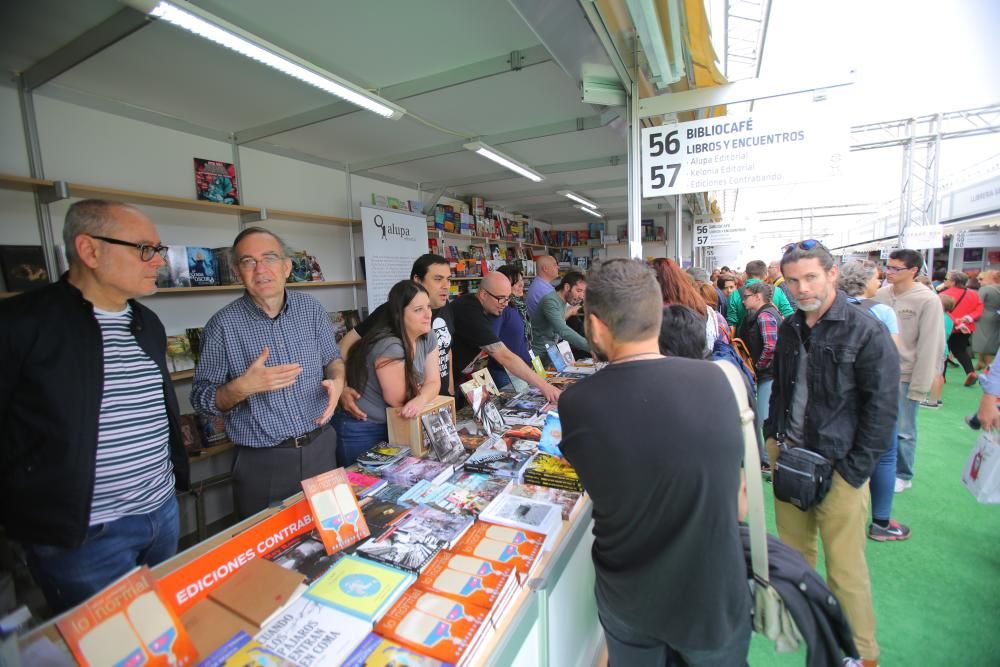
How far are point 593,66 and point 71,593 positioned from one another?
315 centimetres

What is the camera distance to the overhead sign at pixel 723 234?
8.23 m

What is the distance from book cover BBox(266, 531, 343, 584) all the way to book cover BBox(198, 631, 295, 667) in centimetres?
20

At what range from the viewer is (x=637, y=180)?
276cm

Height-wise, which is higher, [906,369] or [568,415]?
[568,415]

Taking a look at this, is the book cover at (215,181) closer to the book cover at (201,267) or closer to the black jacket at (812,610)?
the book cover at (201,267)

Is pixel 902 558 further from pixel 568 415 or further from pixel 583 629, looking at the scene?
pixel 568 415

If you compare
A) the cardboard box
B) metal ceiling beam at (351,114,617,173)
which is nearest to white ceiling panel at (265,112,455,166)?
metal ceiling beam at (351,114,617,173)

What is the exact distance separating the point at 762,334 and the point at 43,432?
3905 mm

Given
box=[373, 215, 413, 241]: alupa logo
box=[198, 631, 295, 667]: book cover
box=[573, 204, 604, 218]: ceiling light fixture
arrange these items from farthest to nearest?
1. box=[573, 204, 604, 218]: ceiling light fixture
2. box=[373, 215, 413, 241]: alupa logo
3. box=[198, 631, 295, 667]: book cover

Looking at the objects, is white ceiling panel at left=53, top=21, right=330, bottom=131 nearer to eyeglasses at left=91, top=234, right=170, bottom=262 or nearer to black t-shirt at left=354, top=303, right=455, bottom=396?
eyeglasses at left=91, top=234, right=170, bottom=262

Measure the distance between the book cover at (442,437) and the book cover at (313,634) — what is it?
0.83 meters

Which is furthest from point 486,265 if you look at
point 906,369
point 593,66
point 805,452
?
point 805,452

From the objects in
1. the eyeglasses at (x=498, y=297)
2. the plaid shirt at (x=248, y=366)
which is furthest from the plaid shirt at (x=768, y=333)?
the plaid shirt at (x=248, y=366)

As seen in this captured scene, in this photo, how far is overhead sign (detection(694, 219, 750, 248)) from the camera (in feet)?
27.0
